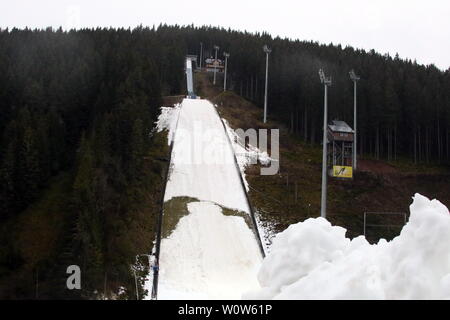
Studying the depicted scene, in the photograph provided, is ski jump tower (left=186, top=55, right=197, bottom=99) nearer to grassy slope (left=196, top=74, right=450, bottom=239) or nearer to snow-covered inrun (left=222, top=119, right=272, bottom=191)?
snow-covered inrun (left=222, top=119, right=272, bottom=191)

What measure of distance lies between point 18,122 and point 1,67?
14.5 meters

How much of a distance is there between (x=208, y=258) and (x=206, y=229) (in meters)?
3.18

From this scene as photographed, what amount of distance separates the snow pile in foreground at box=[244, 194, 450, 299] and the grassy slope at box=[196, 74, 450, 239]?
1828cm

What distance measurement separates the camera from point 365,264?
24.3ft

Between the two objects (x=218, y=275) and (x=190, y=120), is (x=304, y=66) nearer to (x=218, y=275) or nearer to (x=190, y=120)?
(x=190, y=120)

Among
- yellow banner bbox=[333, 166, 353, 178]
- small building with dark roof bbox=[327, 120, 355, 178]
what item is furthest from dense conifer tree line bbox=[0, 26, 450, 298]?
small building with dark roof bbox=[327, 120, 355, 178]

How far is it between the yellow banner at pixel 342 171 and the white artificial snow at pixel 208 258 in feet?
31.5

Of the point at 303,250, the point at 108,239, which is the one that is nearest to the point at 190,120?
the point at 108,239

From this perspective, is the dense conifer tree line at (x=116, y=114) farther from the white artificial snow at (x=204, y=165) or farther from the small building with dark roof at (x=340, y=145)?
the small building with dark roof at (x=340, y=145)

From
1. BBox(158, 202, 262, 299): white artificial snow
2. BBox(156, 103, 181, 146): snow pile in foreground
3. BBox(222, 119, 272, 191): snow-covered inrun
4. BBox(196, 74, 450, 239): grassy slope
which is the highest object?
BBox(156, 103, 181, 146): snow pile in foreground

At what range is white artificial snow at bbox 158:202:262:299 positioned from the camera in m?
20.6

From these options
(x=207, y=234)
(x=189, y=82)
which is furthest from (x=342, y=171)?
(x=189, y=82)

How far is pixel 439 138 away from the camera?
174 ft

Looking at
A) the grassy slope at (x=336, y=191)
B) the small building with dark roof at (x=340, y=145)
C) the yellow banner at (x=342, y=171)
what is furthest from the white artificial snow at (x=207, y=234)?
the small building with dark roof at (x=340, y=145)
